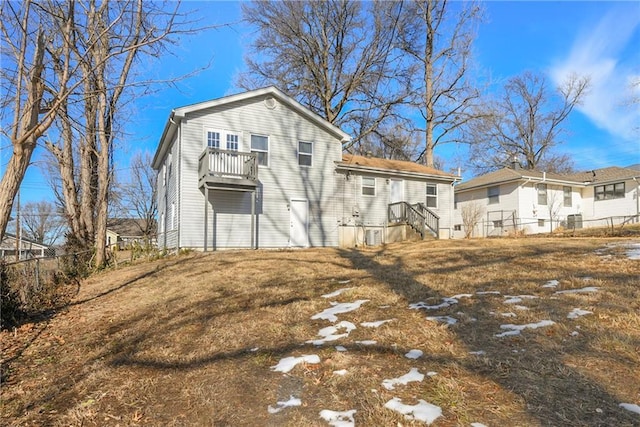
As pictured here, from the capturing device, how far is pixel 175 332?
5.12 metres

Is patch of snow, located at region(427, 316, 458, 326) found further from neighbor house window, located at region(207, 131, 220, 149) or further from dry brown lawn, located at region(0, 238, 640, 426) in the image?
neighbor house window, located at region(207, 131, 220, 149)

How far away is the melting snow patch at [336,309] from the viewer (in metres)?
5.11

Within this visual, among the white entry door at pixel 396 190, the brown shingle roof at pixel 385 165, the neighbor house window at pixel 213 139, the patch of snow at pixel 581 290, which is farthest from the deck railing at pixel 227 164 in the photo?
the patch of snow at pixel 581 290

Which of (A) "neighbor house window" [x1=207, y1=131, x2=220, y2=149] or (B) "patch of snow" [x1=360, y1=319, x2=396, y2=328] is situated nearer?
(B) "patch of snow" [x1=360, y1=319, x2=396, y2=328]

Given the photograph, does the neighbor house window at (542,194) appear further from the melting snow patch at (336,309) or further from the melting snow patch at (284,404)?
the melting snow patch at (284,404)

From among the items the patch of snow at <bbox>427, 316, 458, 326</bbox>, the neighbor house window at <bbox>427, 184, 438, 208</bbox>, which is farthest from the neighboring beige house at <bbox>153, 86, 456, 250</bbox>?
the patch of snow at <bbox>427, 316, 458, 326</bbox>

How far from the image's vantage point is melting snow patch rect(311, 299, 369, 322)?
511 cm

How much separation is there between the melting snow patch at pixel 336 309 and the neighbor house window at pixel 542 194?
2348 cm

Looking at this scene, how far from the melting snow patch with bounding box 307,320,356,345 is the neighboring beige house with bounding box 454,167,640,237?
19870 mm

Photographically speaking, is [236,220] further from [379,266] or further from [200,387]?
[200,387]

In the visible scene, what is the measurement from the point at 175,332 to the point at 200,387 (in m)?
Answer: 1.79

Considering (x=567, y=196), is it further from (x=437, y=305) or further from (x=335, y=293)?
(x=437, y=305)

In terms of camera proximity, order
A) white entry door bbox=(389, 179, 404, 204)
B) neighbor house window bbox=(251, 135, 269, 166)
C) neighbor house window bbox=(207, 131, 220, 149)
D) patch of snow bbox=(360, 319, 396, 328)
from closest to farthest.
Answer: patch of snow bbox=(360, 319, 396, 328)
neighbor house window bbox=(207, 131, 220, 149)
neighbor house window bbox=(251, 135, 269, 166)
white entry door bbox=(389, 179, 404, 204)

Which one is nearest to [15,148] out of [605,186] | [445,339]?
[445,339]
